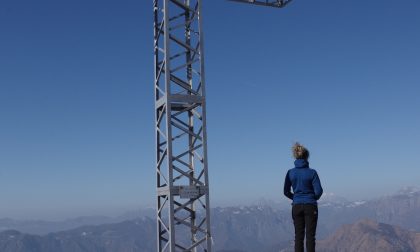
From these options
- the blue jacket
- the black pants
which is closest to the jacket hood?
the blue jacket

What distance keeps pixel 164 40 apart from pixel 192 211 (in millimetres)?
4058

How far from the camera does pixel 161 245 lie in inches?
491

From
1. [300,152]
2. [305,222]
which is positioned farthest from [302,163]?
[305,222]

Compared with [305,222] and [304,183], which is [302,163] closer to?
[304,183]

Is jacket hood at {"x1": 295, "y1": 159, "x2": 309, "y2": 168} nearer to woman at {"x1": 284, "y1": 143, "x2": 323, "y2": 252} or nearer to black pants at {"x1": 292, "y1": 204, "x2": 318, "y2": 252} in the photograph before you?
woman at {"x1": 284, "y1": 143, "x2": 323, "y2": 252}

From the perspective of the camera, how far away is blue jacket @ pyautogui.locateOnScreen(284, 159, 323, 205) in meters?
7.59

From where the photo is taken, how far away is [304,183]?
7.63 m

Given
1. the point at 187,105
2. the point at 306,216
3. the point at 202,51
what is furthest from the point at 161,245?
the point at 306,216

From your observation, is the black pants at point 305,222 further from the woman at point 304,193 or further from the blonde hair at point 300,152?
the blonde hair at point 300,152

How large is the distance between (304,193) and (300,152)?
0.62 meters

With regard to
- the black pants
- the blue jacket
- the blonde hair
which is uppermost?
the blonde hair

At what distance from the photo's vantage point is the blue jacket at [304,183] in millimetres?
7590

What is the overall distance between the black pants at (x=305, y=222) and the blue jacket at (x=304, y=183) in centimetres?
9

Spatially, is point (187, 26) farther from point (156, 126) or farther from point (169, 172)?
point (169, 172)
